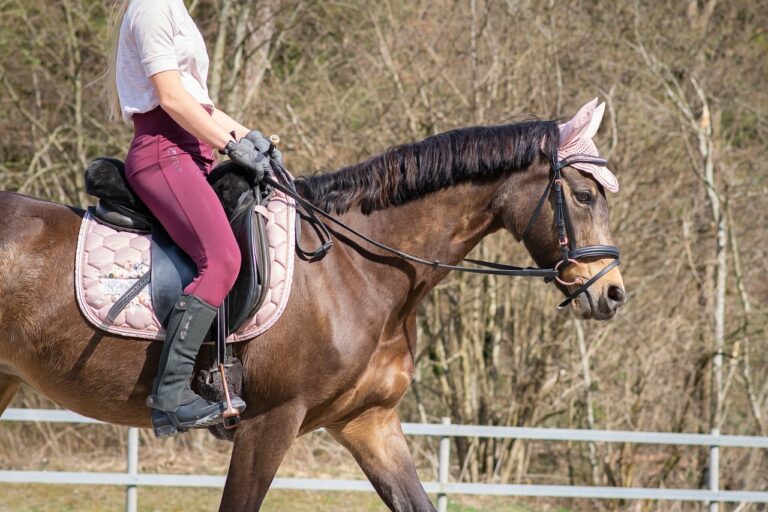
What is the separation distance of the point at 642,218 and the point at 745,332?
5.42ft

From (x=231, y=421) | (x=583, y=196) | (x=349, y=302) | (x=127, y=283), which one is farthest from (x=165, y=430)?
(x=583, y=196)

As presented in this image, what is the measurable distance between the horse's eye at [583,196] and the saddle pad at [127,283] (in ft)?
3.93

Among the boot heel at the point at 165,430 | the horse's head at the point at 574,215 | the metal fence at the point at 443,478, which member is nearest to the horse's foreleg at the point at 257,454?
the boot heel at the point at 165,430

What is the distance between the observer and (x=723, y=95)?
11.6 meters

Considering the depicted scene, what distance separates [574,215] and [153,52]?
5.91 ft

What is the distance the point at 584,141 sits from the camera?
4215 mm

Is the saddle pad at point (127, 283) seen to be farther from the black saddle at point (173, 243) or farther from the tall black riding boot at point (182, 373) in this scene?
the tall black riding boot at point (182, 373)

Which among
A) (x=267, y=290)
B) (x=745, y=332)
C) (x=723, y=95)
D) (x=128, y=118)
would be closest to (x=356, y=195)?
(x=267, y=290)

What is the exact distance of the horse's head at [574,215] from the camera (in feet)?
13.4

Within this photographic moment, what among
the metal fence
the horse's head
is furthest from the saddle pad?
the metal fence

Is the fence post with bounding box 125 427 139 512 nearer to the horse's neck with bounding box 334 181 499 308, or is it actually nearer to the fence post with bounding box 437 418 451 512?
the fence post with bounding box 437 418 451 512

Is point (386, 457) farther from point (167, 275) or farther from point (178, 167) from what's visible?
point (178, 167)

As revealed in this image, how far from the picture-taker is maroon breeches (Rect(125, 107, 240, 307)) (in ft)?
12.8

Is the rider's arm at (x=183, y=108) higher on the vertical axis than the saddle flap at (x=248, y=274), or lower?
higher
